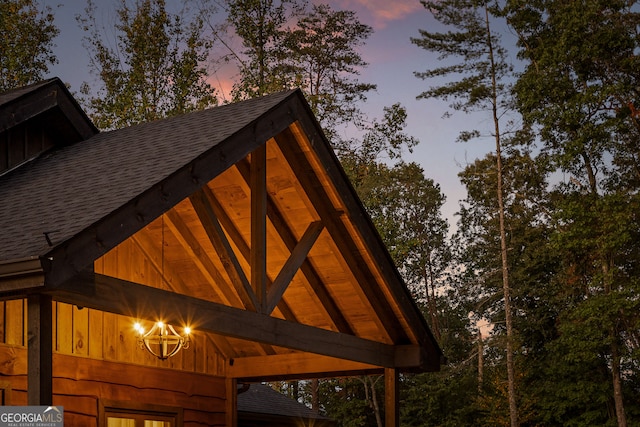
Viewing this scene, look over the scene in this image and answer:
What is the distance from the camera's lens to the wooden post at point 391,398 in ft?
32.3

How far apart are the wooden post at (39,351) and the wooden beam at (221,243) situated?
6.86ft

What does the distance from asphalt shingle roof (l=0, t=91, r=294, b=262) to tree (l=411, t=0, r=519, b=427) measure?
862 inches

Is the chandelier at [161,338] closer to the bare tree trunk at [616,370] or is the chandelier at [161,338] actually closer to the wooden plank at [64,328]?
the wooden plank at [64,328]

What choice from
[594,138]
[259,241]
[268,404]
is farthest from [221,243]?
[594,138]

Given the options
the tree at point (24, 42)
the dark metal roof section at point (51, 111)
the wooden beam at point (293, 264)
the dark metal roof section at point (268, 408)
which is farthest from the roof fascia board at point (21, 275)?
the tree at point (24, 42)

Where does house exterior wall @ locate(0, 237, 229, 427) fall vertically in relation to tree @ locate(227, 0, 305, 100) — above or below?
below

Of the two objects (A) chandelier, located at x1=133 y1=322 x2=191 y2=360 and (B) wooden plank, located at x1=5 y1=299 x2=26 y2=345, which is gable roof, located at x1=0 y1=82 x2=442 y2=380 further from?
(B) wooden plank, located at x1=5 y1=299 x2=26 y2=345

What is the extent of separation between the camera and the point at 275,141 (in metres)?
8.41

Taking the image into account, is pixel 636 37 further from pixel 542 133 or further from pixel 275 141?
pixel 275 141

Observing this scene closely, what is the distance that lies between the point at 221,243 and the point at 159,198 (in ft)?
3.78

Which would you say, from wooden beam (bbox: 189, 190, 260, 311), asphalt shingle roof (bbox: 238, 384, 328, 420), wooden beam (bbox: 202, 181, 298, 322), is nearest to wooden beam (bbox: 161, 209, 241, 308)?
wooden beam (bbox: 202, 181, 298, 322)

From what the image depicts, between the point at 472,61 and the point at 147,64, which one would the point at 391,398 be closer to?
the point at 147,64

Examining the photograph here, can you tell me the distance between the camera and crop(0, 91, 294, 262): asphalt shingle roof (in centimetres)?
602

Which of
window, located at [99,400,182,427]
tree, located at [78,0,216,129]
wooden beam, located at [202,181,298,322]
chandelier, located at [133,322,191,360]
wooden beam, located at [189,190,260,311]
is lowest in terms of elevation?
window, located at [99,400,182,427]
